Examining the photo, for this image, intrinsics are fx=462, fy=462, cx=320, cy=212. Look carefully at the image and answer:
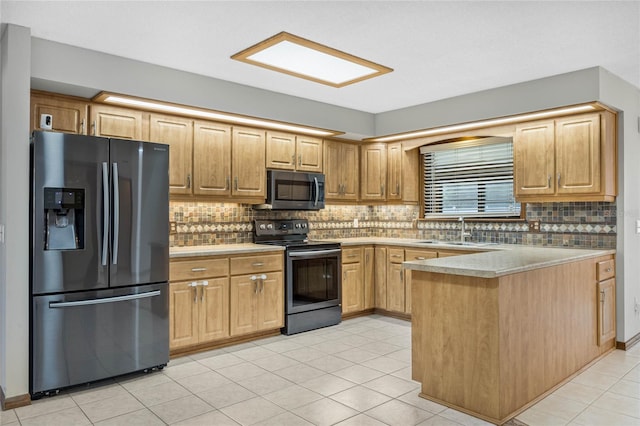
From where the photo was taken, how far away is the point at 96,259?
3.24 meters

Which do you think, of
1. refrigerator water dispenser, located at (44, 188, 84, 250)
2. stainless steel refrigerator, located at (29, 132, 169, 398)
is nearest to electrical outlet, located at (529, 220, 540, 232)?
stainless steel refrigerator, located at (29, 132, 169, 398)

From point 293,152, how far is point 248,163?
2.10 feet

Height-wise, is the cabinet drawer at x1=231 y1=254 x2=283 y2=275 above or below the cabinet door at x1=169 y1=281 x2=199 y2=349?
above

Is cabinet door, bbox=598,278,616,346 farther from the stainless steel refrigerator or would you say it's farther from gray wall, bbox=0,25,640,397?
the stainless steel refrigerator

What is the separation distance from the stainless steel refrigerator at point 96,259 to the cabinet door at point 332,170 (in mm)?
2256

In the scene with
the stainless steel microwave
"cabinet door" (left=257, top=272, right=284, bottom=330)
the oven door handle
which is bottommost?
"cabinet door" (left=257, top=272, right=284, bottom=330)

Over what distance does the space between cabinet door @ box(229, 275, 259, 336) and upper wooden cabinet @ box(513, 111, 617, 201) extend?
275 centimetres

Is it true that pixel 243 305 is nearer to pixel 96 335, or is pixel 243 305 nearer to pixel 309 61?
pixel 96 335

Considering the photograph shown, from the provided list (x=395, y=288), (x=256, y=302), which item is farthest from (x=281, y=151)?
(x=395, y=288)

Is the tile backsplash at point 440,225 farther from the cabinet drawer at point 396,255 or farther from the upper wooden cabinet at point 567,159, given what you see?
the cabinet drawer at point 396,255

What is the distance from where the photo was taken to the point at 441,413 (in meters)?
2.81

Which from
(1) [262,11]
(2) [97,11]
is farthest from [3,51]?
(1) [262,11]

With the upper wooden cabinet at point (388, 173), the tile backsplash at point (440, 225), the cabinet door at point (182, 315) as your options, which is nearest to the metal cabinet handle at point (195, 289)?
Answer: the cabinet door at point (182, 315)

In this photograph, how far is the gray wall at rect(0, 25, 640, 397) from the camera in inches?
117
